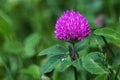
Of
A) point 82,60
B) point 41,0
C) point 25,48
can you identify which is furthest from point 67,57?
point 41,0

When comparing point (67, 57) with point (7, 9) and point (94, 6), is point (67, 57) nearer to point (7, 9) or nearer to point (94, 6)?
point (94, 6)

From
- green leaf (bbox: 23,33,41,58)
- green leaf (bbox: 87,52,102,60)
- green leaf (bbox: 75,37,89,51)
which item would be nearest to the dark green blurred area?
green leaf (bbox: 23,33,41,58)

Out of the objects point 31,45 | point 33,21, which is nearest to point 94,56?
point 31,45

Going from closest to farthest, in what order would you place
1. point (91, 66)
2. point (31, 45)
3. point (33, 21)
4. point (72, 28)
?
point (91, 66), point (72, 28), point (31, 45), point (33, 21)

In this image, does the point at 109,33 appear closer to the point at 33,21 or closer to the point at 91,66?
the point at 91,66

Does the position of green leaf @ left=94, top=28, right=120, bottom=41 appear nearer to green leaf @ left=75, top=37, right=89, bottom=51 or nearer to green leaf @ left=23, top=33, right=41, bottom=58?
green leaf @ left=75, top=37, right=89, bottom=51

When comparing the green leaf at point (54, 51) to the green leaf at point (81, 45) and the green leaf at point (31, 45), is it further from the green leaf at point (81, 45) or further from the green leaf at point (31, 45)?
the green leaf at point (31, 45)
